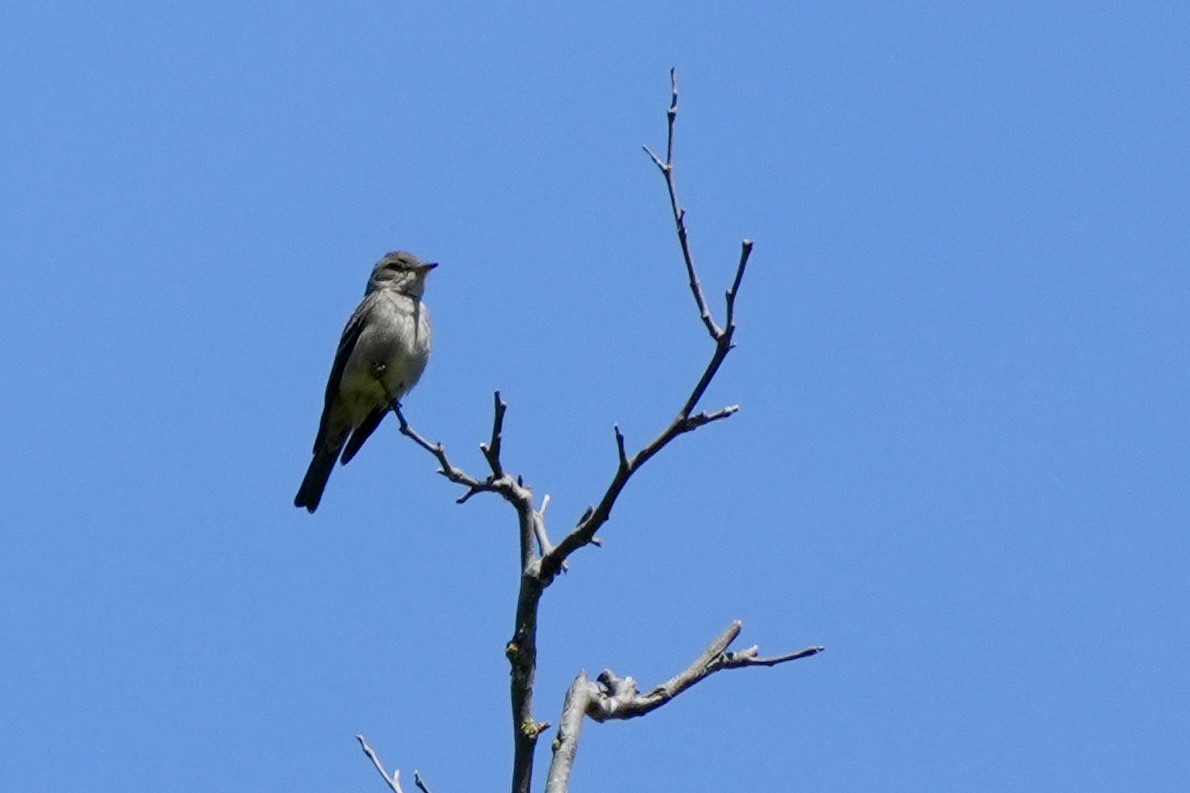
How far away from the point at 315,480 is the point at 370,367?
0.87 metres

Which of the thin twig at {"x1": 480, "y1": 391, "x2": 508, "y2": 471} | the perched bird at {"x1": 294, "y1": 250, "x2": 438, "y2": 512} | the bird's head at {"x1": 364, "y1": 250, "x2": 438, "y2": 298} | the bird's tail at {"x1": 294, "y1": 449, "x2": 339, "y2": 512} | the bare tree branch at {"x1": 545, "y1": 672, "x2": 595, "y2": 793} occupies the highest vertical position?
the bird's head at {"x1": 364, "y1": 250, "x2": 438, "y2": 298}

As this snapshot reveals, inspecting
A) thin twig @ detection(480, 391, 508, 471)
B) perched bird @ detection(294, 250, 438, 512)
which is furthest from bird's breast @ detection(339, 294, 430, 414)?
thin twig @ detection(480, 391, 508, 471)

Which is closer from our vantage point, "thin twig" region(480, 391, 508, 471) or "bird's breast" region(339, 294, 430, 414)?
"thin twig" region(480, 391, 508, 471)

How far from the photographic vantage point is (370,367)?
10.4 m

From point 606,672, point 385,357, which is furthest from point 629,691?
point 385,357

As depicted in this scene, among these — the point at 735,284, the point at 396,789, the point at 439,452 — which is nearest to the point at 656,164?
the point at 735,284

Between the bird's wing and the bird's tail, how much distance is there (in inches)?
2.7

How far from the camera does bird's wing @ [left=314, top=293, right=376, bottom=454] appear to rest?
420 inches

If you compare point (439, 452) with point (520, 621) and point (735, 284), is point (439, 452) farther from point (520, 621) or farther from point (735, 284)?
point (735, 284)

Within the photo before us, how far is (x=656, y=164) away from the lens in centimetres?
479

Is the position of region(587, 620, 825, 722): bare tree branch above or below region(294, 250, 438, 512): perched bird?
below

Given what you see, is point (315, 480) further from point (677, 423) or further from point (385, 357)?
point (677, 423)

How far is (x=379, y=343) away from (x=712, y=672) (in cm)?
603

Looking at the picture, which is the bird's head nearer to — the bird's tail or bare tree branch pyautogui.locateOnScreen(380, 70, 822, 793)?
the bird's tail
